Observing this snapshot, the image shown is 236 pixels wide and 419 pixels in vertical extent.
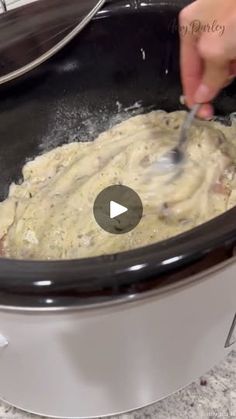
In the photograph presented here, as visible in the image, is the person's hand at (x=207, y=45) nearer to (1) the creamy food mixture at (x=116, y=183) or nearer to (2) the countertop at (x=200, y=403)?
(1) the creamy food mixture at (x=116, y=183)

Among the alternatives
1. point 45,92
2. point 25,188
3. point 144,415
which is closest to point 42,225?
point 25,188

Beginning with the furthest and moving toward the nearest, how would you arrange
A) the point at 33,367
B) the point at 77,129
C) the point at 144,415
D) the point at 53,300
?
the point at 77,129 → the point at 144,415 → the point at 33,367 → the point at 53,300

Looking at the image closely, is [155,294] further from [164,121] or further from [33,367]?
[164,121]

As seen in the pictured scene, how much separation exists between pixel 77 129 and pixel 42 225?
17 cm

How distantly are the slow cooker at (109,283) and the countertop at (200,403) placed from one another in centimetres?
4

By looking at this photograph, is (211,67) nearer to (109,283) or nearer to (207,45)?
(207,45)

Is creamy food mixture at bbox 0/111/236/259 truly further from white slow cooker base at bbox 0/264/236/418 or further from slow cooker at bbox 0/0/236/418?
A: white slow cooker base at bbox 0/264/236/418

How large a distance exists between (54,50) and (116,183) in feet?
0.67

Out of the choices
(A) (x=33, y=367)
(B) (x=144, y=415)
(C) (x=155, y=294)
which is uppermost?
(C) (x=155, y=294)

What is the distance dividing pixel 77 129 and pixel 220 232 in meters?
0.45

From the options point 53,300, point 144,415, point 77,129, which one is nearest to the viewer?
point 53,300

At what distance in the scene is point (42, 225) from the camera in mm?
839

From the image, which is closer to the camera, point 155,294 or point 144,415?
point 155,294

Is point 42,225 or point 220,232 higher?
point 220,232
